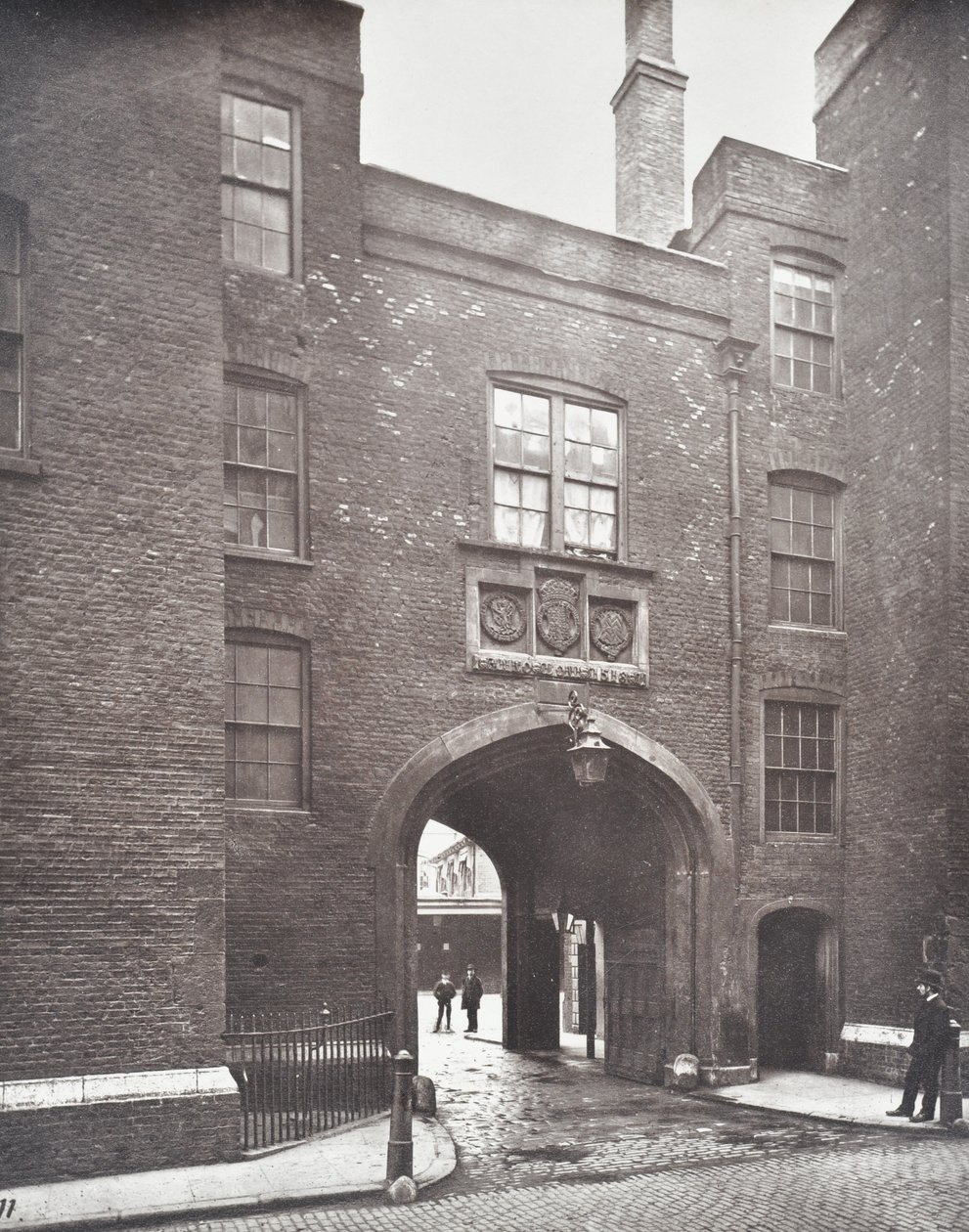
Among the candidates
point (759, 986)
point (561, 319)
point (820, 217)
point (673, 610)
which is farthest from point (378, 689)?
point (820, 217)

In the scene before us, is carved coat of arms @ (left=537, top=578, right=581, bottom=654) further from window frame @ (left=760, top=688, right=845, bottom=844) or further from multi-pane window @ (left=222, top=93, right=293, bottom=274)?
multi-pane window @ (left=222, top=93, right=293, bottom=274)

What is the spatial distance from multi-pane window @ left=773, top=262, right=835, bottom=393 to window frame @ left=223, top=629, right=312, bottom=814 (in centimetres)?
783

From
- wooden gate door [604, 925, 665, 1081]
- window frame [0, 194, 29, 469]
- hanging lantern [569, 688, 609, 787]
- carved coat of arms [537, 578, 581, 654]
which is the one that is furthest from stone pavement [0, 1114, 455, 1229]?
carved coat of arms [537, 578, 581, 654]

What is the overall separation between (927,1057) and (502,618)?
6538mm

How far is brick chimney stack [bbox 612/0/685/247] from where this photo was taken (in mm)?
18156

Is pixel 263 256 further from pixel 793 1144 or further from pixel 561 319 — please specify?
pixel 793 1144

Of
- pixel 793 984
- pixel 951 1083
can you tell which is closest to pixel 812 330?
pixel 793 984

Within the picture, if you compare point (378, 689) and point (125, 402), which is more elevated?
point (125, 402)

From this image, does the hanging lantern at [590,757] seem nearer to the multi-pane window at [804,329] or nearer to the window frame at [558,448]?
the window frame at [558,448]

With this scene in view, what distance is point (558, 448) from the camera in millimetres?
15289

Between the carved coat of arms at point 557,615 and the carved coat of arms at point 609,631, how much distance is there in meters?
0.27

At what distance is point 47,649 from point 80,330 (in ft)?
9.34

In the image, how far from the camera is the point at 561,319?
51.0 ft

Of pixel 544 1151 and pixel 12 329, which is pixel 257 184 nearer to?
pixel 12 329
